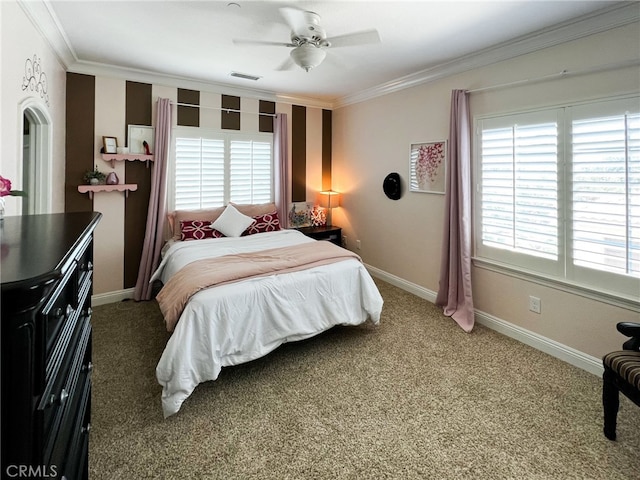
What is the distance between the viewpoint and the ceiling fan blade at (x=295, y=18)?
2215 mm

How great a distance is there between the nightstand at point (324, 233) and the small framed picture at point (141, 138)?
2.35 metres

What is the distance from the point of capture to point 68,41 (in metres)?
3.14

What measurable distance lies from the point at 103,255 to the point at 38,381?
3870 mm

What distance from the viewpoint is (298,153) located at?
5.40 meters

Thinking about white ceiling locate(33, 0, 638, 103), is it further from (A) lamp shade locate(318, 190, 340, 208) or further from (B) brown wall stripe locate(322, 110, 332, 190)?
(A) lamp shade locate(318, 190, 340, 208)

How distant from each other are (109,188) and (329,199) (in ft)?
10.1

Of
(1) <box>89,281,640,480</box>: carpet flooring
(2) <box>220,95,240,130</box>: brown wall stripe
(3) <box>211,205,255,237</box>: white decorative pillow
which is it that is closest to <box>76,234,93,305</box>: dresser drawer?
(1) <box>89,281,640,480</box>: carpet flooring

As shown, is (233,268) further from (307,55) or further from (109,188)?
(109,188)

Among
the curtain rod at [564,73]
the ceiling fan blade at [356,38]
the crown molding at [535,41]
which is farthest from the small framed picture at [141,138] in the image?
the curtain rod at [564,73]

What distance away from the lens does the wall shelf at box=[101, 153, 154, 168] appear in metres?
3.89

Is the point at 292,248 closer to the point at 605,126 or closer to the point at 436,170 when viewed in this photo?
the point at 436,170

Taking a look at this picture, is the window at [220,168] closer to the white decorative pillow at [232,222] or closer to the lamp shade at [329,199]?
the white decorative pillow at [232,222]

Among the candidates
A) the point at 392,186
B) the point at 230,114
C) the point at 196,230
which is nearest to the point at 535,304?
the point at 392,186

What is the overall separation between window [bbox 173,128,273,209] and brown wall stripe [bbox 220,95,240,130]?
139 mm
